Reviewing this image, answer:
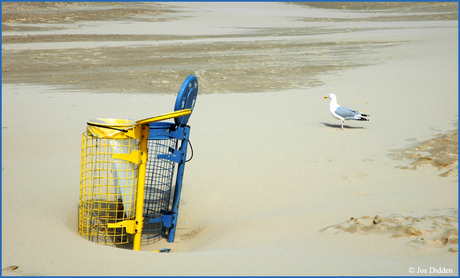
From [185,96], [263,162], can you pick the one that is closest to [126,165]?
[185,96]

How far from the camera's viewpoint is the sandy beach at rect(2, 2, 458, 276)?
9.59 feet

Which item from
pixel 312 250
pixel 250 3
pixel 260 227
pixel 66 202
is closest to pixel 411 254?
pixel 312 250

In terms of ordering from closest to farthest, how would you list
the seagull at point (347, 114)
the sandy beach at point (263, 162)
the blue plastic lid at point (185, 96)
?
the sandy beach at point (263, 162)
the blue plastic lid at point (185, 96)
the seagull at point (347, 114)

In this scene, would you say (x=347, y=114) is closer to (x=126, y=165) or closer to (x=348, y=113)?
(x=348, y=113)

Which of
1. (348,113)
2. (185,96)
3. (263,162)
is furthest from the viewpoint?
(348,113)

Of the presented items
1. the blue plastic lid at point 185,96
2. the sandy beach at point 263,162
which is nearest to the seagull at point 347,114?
the sandy beach at point 263,162

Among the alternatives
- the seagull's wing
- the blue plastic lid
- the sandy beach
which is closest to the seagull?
the seagull's wing

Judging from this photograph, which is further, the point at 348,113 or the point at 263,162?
the point at 348,113

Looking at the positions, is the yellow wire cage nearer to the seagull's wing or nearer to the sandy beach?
the sandy beach

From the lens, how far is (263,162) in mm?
5559

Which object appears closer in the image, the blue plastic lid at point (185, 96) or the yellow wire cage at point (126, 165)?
the yellow wire cage at point (126, 165)

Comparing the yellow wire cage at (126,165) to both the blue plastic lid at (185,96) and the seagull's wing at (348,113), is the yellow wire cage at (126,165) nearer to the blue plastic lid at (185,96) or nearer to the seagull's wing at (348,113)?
the blue plastic lid at (185,96)

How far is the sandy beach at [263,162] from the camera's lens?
9.59 ft

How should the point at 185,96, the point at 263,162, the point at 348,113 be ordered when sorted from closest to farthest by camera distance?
the point at 185,96, the point at 263,162, the point at 348,113
